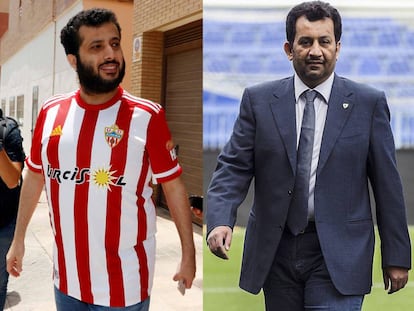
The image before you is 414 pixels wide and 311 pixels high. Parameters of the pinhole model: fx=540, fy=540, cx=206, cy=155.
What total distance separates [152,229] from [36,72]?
46.3 ft

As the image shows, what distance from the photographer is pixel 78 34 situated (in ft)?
7.21

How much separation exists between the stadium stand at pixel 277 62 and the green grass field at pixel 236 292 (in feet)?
1.88

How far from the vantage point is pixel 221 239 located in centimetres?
251

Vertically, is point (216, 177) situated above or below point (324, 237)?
above

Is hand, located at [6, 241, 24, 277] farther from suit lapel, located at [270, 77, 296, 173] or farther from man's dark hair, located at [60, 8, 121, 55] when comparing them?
suit lapel, located at [270, 77, 296, 173]

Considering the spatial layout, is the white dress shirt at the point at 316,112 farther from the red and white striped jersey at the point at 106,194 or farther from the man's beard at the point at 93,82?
the man's beard at the point at 93,82

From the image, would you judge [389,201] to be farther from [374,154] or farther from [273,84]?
[273,84]

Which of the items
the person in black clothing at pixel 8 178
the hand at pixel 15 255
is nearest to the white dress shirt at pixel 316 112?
the hand at pixel 15 255

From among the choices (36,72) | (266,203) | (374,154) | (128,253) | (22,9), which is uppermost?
(22,9)

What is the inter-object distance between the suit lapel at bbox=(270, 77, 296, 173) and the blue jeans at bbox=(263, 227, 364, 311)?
34 cm

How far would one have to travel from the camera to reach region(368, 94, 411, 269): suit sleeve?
2432 millimetres

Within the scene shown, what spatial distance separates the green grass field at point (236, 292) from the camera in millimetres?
2709

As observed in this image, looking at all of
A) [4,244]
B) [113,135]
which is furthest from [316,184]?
[4,244]

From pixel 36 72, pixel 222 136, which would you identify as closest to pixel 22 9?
pixel 36 72
